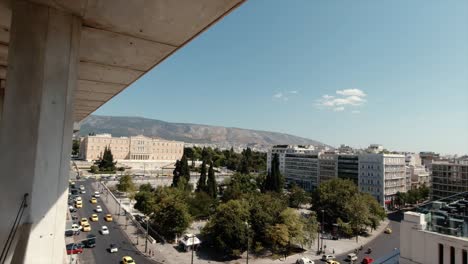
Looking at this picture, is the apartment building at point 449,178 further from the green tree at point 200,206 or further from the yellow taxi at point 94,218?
the yellow taxi at point 94,218

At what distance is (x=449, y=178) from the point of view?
37906mm

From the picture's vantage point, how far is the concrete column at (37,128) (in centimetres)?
188

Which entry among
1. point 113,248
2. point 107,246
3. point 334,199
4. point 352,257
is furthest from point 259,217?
point 107,246

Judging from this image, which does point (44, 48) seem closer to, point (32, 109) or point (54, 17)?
point (54, 17)

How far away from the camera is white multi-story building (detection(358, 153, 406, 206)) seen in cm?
3656

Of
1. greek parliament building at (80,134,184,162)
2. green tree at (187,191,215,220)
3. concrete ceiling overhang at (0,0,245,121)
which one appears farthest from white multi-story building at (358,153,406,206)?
greek parliament building at (80,134,184,162)

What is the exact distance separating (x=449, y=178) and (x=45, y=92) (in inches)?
1893

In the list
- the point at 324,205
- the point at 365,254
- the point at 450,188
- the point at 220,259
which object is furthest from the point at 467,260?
the point at 450,188

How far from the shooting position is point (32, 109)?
196 centimetres

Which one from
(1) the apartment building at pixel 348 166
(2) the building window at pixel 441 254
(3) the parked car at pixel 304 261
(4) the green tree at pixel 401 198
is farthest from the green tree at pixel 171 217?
(4) the green tree at pixel 401 198

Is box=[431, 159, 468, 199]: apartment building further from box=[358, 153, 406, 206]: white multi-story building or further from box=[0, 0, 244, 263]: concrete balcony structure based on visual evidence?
box=[0, 0, 244, 263]: concrete balcony structure

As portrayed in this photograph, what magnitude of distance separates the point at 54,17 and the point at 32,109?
71cm

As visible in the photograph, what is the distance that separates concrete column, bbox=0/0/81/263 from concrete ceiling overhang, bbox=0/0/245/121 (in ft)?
0.69

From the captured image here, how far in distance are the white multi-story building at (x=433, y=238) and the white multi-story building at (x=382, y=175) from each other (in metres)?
30.9
